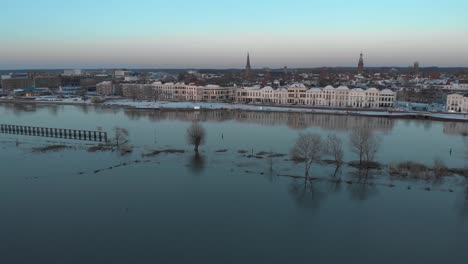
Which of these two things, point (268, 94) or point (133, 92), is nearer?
point (268, 94)

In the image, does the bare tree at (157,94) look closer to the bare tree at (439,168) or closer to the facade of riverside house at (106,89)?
the facade of riverside house at (106,89)

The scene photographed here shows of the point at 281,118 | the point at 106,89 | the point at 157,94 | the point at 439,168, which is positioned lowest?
the point at 281,118

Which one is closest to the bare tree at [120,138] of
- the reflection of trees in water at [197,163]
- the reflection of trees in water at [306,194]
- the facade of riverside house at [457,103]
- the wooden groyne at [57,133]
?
the wooden groyne at [57,133]

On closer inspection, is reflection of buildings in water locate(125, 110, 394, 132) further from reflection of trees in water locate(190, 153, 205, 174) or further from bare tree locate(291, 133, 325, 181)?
reflection of trees in water locate(190, 153, 205, 174)

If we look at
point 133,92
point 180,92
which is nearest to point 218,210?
point 180,92

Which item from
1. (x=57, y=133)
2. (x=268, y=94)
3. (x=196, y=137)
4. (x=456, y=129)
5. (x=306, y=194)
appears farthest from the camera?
(x=268, y=94)

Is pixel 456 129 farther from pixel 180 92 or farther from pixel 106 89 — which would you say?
pixel 106 89
